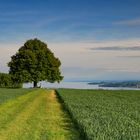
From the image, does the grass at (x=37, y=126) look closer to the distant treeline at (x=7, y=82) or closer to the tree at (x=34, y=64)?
the tree at (x=34, y=64)

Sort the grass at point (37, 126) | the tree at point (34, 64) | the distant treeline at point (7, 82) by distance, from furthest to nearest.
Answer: the distant treeline at point (7, 82) < the tree at point (34, 64) < the grass at point (37, 126)

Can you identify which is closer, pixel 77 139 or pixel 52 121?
pixel 77 139

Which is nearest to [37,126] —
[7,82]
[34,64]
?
[34,64]

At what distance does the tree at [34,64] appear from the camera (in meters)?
102

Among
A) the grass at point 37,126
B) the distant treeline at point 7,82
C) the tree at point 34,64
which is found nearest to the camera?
the grass at point 37,126

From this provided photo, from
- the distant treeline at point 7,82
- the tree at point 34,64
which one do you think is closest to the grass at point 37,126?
the tree at point 34,64

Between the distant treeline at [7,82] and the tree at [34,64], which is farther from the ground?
the tree at [34,64]

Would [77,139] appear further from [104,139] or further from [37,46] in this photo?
[37,46]

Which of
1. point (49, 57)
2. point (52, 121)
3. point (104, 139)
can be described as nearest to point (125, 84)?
point (49, 57)

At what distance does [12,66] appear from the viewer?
342 feet

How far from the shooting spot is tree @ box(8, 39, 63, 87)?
10231 centimetres

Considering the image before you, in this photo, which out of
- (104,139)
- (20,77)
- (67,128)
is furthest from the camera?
(20,77)

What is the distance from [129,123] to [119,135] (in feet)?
16.0

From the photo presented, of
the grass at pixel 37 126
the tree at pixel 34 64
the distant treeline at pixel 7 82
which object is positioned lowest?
the grass at pixel 37 126
